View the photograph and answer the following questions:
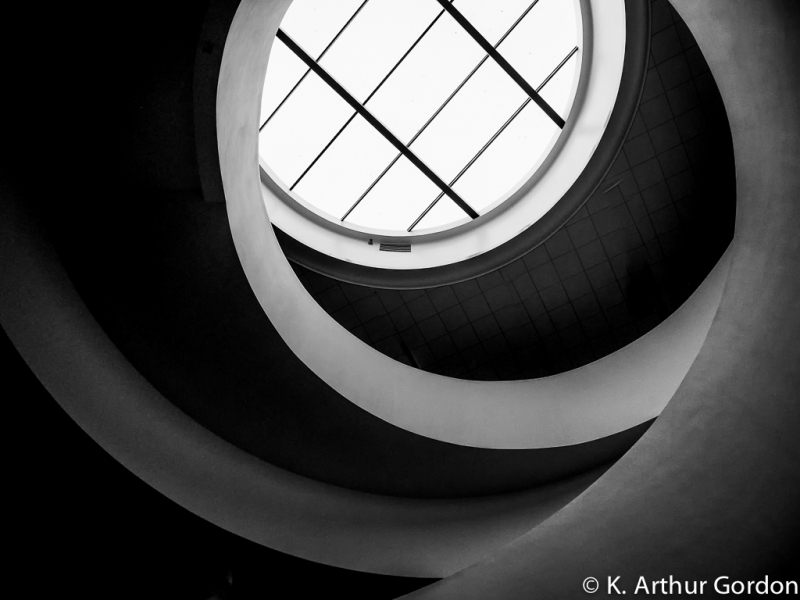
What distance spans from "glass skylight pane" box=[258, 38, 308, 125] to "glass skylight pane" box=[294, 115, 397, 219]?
112 centimetres

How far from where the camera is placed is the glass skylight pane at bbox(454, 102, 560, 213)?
414 inches

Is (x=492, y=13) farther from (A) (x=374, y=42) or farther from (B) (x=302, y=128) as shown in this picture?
(B) (x=302, y=128)

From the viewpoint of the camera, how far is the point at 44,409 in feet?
20.6

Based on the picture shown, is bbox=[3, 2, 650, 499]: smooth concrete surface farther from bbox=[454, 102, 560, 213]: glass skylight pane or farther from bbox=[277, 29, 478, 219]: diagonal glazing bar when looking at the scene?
bbox=[454, 102, 560, 213]: glass skylight pane

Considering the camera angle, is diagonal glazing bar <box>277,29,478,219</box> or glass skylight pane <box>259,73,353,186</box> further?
glass skylight pane <box>259,73,353,186</box>

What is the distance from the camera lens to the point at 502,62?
1013 cm

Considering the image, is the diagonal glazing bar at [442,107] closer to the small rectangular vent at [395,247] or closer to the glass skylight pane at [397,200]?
the glass skylight pane at [397,200]

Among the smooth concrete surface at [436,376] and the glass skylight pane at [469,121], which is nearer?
the smooth concrete surface at [436,376]

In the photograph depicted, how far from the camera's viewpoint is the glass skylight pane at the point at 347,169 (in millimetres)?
10648

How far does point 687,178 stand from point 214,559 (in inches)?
324

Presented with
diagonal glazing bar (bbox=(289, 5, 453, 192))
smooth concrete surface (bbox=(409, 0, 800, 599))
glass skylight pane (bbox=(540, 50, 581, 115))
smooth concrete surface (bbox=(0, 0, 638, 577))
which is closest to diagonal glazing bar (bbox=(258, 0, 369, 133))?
diagonal glazing bar (bbox=(289, 5, 453, 192))

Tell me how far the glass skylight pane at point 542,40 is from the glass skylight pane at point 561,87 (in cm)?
14

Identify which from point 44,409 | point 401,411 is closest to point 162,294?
point 44,409

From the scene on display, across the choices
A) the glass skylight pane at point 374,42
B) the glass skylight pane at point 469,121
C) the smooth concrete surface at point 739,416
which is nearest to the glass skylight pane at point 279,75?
the glass skylight pane at point 374,42
